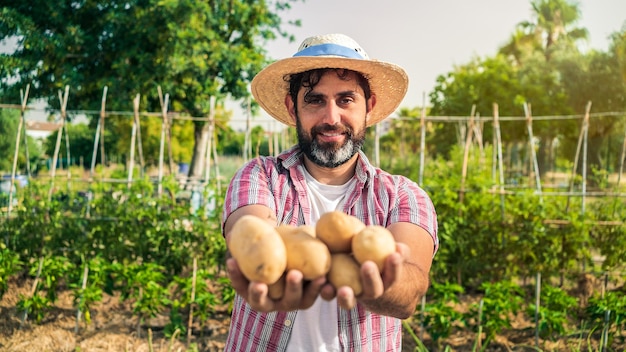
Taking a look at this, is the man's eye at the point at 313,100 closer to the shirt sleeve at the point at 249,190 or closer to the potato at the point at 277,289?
the shirt sleeve at the point at 249,190

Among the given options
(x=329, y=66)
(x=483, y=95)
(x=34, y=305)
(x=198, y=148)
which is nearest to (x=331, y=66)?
(x=329, y=66)

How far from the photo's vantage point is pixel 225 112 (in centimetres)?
2080

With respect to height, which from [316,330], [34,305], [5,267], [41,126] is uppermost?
[41,126]

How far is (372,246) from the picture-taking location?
3.86ft

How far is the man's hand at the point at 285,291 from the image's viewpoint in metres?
1.14

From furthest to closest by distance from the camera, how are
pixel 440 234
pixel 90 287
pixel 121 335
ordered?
pixel 440 234 → pixel 121 335 → pixel 90 287

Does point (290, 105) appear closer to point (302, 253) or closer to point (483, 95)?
point (302, 253)

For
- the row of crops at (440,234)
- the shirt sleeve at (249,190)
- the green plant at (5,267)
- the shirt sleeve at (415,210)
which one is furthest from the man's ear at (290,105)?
the green plant at (5,267)

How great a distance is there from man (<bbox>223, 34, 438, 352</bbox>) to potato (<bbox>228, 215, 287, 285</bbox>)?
0.37 metres

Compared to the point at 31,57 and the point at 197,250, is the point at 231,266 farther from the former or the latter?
the point at 31,57

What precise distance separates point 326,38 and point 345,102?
0.23m

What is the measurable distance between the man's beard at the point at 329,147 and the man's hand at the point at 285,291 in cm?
58

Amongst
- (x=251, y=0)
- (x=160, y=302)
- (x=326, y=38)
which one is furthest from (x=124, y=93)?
(x=326, y=38)

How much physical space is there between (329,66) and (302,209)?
448mm
